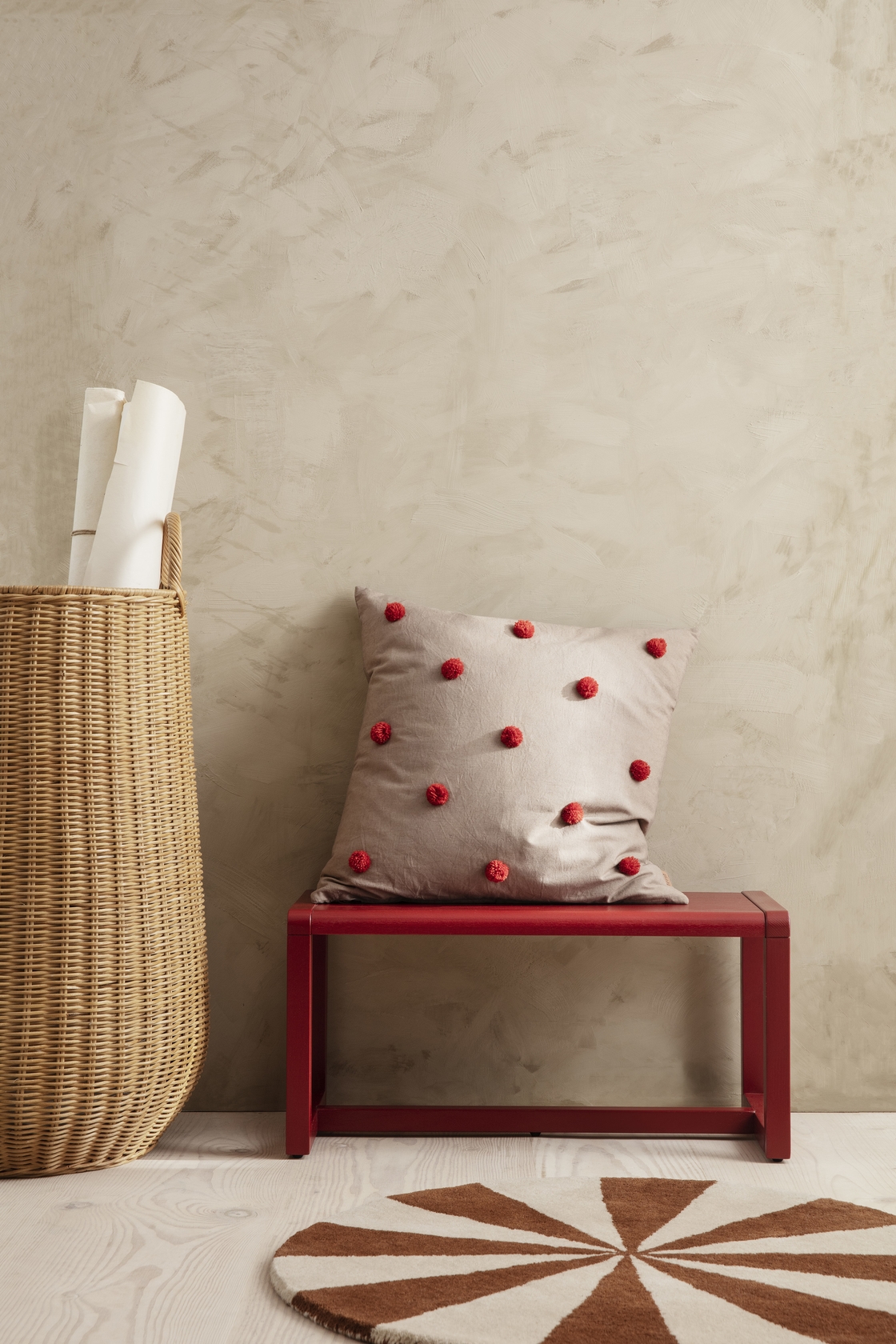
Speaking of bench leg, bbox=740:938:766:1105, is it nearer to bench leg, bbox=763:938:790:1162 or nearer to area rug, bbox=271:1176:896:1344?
bench leg, bbox=763:938:790:1162

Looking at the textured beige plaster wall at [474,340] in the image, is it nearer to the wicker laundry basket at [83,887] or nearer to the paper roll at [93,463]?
the paper roll at [93,463]

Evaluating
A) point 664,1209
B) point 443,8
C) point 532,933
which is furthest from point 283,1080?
point 443,8

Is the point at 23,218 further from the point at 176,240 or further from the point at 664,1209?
the point at 664,1209

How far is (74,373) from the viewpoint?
1868 mm

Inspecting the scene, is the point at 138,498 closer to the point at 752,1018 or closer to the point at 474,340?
the point at 474,340

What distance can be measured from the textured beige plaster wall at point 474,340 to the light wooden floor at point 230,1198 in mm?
407

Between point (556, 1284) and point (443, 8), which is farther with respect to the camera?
point (443, 8)

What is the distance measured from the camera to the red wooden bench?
1.51 m

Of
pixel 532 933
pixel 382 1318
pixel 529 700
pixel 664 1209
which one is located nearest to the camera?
pixel 382 1318

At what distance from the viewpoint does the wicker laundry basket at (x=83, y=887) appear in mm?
1431

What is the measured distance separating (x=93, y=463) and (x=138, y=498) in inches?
4.3

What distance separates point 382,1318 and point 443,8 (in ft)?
6.35

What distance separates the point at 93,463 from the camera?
5.45 feet

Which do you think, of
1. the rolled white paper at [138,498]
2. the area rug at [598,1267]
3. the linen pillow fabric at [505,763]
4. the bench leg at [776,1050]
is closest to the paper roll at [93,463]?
the rolled white paper at [138,498]
